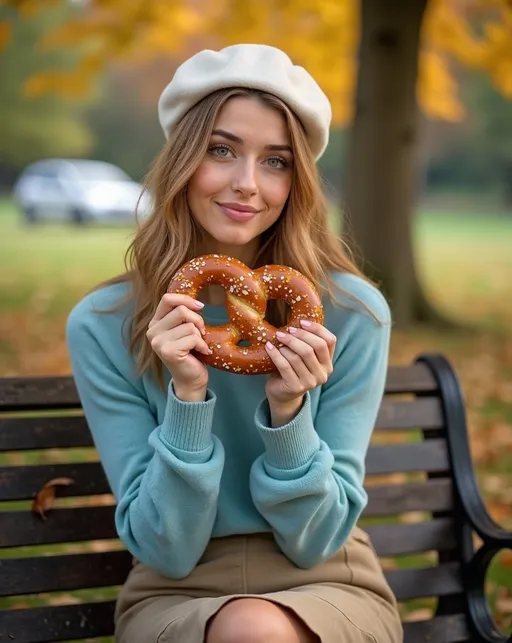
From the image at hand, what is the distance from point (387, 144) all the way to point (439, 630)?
634 cm

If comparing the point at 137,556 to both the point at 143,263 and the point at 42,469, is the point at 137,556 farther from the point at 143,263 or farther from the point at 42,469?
the point at 143,263

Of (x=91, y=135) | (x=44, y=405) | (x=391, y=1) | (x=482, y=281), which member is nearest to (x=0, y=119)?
(x=91, y=135)

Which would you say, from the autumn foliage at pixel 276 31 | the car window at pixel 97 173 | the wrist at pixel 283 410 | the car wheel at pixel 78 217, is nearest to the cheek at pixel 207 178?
the wrist at pixel 283 410

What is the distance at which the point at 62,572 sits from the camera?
286 centimetres

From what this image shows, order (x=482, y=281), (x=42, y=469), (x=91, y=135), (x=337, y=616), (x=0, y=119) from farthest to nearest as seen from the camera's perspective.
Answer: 1. (x=91, y=135)
2. (x=0, y=119)
3. (x=482, y=281)
4. (x=42, y=469)
5. (x=337, y=616)

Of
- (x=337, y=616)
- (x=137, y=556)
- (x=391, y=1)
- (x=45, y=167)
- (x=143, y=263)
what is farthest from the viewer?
(x=45, y=167)

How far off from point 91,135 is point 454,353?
35968mm

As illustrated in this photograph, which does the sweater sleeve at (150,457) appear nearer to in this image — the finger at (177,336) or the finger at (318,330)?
the finger at (177,336)

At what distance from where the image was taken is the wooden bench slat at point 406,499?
324 cm

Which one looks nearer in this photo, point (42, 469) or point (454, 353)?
point (42, 469)

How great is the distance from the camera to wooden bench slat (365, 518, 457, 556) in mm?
3189

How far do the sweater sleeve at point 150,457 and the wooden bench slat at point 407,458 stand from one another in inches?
33.9

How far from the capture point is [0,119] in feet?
127

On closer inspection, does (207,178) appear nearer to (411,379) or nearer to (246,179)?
(246,179)
